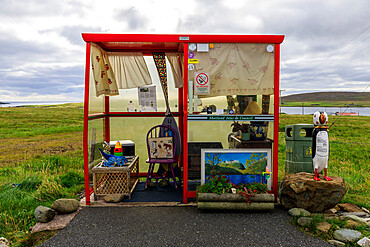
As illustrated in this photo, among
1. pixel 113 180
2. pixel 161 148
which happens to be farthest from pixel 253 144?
pixel 113 180

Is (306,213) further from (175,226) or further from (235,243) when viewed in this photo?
(175,226)

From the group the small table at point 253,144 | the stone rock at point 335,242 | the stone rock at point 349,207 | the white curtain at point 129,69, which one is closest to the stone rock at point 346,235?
the stone rock at point 335,242

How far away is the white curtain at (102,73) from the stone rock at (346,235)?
4.28 metres

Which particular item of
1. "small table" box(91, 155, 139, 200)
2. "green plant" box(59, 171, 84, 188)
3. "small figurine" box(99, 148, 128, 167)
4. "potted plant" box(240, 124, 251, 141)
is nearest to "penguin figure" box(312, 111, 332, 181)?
"potted plant" box(240, 124, 251, 141)

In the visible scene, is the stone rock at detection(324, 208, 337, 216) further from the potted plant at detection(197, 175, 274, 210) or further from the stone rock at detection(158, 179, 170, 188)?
the stone rock at detection(158, 179, 170, 188)

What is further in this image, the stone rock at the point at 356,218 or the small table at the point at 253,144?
the small table at the point at 253,144

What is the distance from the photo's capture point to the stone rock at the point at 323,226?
3.39 m

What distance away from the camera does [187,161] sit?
14.4 ft

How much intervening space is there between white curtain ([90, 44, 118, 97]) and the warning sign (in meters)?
1.80

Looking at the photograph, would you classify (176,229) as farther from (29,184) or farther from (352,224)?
(29,184)

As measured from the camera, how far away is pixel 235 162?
4.38 m

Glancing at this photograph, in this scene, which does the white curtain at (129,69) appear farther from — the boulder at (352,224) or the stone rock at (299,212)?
the boulder at (352,224)

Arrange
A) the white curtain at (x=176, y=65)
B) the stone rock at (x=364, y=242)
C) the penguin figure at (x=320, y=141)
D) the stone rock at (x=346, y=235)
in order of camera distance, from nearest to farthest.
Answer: the stone rock at (x=364, y=242), the stone rock at (x=346, y=235), the penguin figure at (x=320, y=141), the white curtain at (x=176, y=65)

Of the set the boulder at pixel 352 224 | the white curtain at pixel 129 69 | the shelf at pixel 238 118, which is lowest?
the boulder at pixel 352 224
